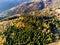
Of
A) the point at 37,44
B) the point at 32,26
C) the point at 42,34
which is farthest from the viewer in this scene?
the point at 32,26

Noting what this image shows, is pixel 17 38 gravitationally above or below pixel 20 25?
below

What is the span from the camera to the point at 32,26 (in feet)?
261

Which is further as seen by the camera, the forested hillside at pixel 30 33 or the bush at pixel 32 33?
the forested hillside at pixel 30 33

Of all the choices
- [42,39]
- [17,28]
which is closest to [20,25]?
[17,28]

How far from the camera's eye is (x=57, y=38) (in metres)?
69.8

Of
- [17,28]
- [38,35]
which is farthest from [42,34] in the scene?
[17,28]

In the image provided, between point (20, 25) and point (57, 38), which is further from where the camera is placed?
point (20, 25)

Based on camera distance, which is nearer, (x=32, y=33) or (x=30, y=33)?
(x=30, y=33)

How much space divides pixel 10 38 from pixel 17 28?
6102mm

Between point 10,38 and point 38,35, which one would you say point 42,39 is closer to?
point 38,35

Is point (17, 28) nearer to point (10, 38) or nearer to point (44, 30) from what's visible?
point (10, 38)

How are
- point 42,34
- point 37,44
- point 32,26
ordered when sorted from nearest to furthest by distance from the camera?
point 37,44
point 42,34
point 32,26

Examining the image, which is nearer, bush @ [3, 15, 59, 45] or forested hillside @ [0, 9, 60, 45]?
bush @ [3, 15, 59, 45]

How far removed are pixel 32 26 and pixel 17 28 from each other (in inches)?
240
